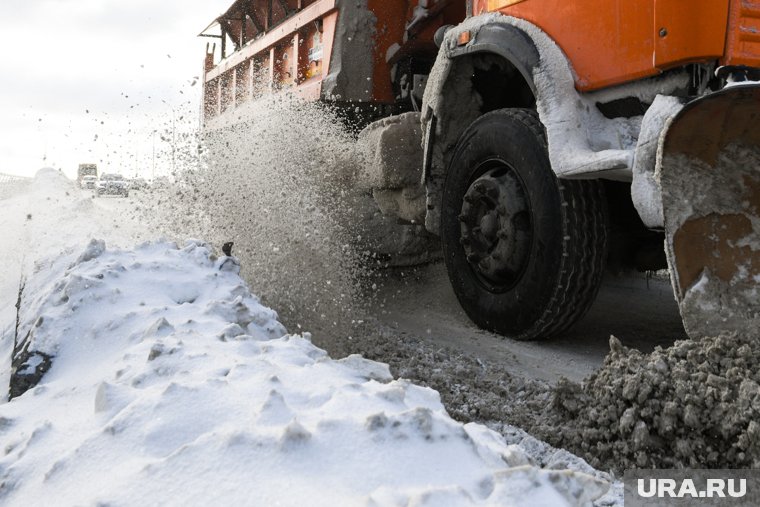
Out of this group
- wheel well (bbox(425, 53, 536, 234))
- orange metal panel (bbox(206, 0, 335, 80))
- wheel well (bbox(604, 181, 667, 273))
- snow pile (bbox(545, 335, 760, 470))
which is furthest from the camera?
orange metal panel (bbox(206, 0, 335, 80))

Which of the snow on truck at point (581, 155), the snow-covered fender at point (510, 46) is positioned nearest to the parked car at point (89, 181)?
the snow on truck at point (581, 155)

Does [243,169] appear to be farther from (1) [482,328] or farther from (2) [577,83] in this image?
(2) [577,83]

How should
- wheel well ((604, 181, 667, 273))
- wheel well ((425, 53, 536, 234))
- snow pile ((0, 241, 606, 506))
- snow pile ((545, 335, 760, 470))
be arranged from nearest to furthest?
snow pile ((0, 241, 606, 506)), snow pile ((545, 335, 760, 470)), wheel well ((604, 181, 667, 273)), wheel well ((425, 53, 536, 234))

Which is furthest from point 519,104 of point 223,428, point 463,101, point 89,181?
point 89,181

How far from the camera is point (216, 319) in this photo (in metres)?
2.01

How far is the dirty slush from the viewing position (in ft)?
6.06

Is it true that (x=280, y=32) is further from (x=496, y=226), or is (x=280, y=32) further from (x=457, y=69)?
(x=496, y=226)

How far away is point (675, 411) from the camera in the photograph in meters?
1.85

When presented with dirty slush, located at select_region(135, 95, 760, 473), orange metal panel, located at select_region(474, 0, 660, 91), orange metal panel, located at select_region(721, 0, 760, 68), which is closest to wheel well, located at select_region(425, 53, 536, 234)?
orange metal panel, located at select_region(474, 0, 660, 91)

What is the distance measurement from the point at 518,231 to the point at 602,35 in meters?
0.94

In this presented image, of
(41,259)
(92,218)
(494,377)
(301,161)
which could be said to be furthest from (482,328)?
(92,218)

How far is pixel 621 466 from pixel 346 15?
3.95m

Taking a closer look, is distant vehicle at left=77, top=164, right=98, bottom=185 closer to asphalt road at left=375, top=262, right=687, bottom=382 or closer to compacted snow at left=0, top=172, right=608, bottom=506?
asphalt road at left=375, top=262, right=687, bottom=382

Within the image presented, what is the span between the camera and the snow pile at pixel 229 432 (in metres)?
1.03
